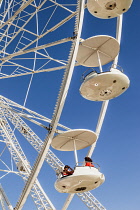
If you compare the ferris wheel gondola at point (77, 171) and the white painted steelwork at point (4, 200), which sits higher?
the white painted steelwork at point (4, 200)

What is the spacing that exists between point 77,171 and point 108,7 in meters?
6.17

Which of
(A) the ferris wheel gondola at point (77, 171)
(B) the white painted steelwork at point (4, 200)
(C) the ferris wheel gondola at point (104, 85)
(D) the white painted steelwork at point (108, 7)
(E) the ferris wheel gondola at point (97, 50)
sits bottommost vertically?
(A) the ferris wheel gondola at point (77, 171)

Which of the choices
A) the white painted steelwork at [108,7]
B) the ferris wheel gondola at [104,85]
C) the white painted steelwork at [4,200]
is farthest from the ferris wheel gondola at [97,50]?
the white painted steelwork at [4,200]

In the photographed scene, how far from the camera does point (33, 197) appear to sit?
61.0 ft

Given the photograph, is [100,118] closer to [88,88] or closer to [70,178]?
[88,88]

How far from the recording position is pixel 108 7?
44.3ft

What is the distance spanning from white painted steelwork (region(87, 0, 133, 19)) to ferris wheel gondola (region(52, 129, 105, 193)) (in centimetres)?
464

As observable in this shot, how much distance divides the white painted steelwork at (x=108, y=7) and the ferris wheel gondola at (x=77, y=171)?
15.2 feet

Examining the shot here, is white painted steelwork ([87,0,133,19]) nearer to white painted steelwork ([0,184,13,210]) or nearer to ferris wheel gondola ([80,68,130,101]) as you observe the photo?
ferris wheel gondola ([80,68,130,101])

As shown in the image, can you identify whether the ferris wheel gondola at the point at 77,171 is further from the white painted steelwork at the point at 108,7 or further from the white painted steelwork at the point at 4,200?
the white painted steelwork at the point at 4,200

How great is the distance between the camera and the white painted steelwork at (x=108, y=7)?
43.6 feet

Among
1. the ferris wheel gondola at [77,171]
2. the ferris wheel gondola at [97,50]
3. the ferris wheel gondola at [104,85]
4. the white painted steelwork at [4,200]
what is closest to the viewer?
the ferris wheel gondola at [77,171]

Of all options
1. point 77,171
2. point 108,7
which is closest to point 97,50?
point 108,7

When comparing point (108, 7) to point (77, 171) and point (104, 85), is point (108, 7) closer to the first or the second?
point (104, 85)
